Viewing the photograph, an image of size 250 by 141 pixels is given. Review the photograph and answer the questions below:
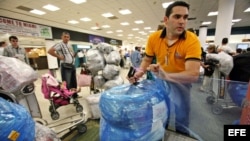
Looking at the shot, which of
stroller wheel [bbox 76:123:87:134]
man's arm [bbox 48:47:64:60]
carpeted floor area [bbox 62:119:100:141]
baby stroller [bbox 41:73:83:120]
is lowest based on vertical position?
carpeted floor area [bbox 62:119:100:141]

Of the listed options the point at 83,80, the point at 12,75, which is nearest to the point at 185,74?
the point at 12,75

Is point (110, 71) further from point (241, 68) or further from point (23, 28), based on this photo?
point (23, 28)

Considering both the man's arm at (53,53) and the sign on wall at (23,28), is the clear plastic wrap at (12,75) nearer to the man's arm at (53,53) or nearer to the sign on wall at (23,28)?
the man's arm at (53,53)

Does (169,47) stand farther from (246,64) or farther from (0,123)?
(246,64)

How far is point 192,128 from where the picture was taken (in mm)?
1217

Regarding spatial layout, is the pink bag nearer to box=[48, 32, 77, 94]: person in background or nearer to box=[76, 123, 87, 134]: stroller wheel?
box=[48, 32, 77, 94]: person in background

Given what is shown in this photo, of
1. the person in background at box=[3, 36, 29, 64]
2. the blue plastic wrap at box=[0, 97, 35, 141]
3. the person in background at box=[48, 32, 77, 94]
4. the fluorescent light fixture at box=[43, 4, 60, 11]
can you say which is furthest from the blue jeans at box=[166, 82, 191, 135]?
the fluorescent light fixture at box=[43, 4, 60, 11]

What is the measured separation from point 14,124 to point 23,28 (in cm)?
995

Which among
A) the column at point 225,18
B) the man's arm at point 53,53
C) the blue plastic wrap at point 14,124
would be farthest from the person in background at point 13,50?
the column at point 225,18

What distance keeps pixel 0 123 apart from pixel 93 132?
55.4 inches

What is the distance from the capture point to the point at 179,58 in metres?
1.19

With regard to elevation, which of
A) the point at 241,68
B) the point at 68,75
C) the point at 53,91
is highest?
the point at 241,68

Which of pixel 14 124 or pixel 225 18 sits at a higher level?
pixel 225 18

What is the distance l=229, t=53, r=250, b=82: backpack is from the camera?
190 centimetres
